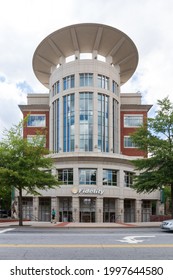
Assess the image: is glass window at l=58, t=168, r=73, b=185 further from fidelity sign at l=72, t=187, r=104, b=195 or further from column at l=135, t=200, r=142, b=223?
column at l=135, t=200, r=142, b=223

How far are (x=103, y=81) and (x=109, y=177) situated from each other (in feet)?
51.3

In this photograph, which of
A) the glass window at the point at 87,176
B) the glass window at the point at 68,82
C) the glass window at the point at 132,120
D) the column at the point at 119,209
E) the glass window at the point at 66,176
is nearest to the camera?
the glass window at the point at 87,176

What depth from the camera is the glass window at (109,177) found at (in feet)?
150

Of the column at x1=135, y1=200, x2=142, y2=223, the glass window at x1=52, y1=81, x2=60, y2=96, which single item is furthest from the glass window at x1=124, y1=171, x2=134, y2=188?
the glass window at x1=52, y1=81, x2=60, y2=96

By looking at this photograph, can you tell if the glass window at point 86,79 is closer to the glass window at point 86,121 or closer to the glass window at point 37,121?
the glass window at point 86,121

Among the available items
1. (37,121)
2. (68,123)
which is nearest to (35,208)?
(68,123)

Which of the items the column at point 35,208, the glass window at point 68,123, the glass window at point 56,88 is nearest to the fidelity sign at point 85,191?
the column at point 35,208

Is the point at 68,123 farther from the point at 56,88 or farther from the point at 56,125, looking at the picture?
the point at 56,88

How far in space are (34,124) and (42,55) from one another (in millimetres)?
11607

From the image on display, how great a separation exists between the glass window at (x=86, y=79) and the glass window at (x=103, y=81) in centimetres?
122

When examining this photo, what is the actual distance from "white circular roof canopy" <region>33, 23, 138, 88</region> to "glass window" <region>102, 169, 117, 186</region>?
2061cm

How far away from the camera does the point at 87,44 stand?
5566 cm

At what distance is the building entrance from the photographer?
44906mm

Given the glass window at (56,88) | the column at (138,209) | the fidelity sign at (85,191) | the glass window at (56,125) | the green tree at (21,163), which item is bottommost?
the column at (138,209)
